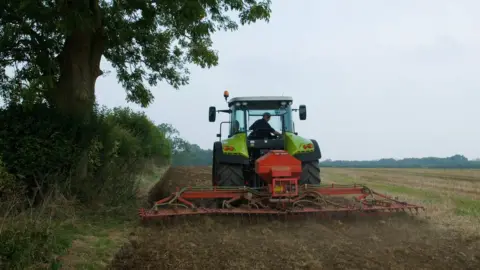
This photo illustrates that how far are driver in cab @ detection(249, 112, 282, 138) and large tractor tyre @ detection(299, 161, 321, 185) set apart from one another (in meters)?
0.96

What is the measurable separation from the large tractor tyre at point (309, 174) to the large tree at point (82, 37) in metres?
3.19

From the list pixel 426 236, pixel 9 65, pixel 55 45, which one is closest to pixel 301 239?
pixel 426 236

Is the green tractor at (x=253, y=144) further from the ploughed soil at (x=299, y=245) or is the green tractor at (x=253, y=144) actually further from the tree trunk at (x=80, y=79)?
the tree trunk at (x=80, y=79)

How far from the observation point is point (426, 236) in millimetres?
6180

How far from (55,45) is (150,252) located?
5443 millimetres

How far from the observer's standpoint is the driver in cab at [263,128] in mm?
9055

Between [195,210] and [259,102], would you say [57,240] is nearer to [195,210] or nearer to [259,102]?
[195,210]

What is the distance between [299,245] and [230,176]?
2.83 m

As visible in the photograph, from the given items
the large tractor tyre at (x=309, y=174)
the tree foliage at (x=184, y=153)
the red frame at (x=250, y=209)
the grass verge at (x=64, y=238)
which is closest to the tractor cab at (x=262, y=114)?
the large tractor tyre at (x=309, y=174)

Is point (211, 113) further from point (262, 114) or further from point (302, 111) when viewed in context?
point (302, 111)

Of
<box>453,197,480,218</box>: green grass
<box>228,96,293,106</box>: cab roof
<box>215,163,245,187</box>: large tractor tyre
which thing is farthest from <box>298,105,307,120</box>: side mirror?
<box>453,197,480,218</box>: green grass

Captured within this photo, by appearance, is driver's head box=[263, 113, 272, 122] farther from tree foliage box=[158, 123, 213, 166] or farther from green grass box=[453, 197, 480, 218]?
tree foliage box=[158, 123, 213, 166]

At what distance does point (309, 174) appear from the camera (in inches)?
334

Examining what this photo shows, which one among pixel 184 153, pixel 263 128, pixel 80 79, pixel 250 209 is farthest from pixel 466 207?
pixel 184 153
